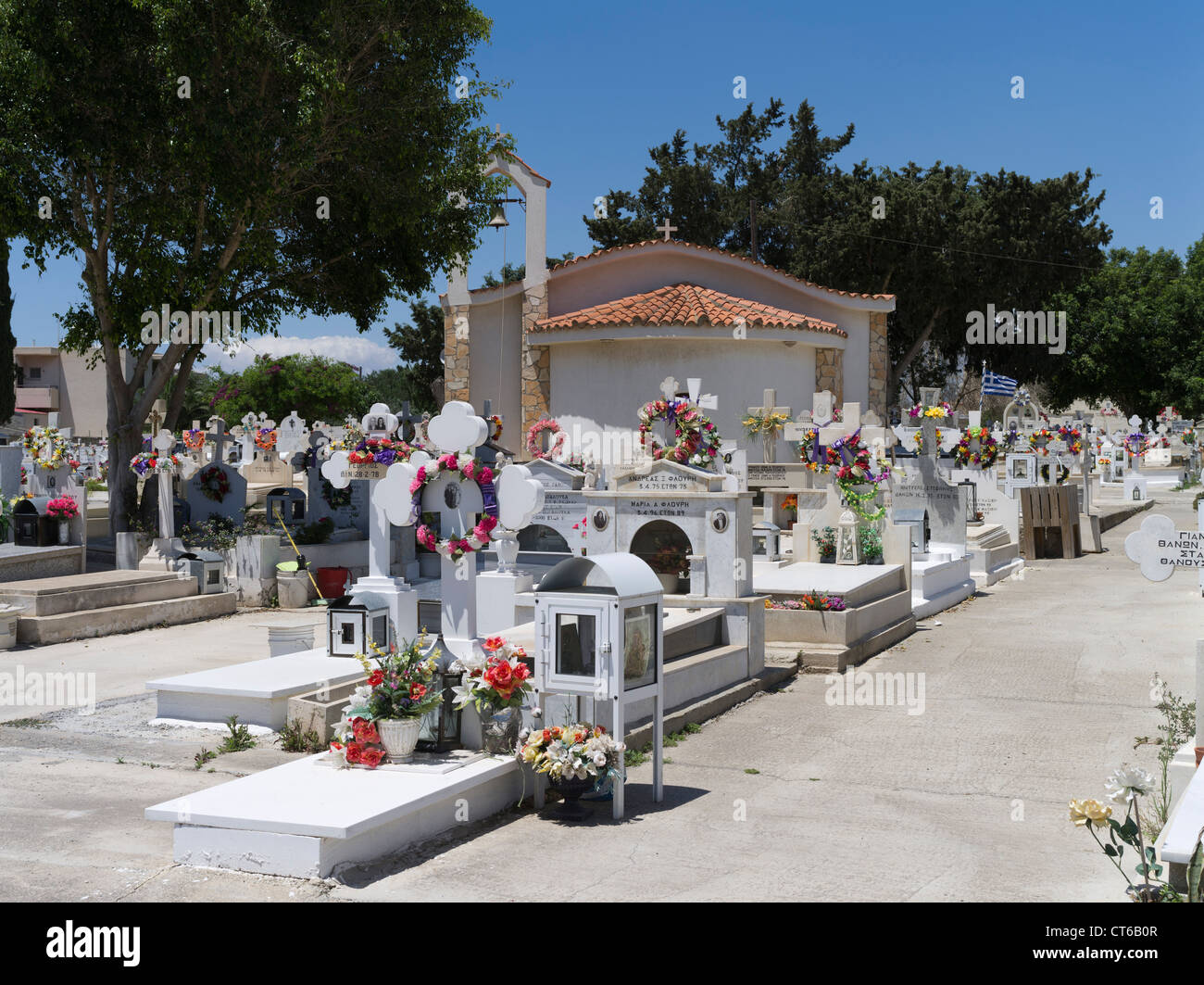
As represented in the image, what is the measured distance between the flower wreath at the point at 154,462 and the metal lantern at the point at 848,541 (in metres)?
10.2

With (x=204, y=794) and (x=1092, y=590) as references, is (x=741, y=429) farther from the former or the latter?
(x=204, y=794)

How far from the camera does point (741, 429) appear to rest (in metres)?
25.1

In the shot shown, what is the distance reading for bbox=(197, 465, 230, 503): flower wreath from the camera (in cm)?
2078

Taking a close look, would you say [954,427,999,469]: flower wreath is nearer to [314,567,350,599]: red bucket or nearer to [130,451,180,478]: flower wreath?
[314,567,350,599]: red bucket

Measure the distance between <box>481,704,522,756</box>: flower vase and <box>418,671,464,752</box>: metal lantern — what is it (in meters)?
0.22

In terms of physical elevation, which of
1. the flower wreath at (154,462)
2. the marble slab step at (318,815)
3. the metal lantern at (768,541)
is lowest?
the marble slab step at (318,815)

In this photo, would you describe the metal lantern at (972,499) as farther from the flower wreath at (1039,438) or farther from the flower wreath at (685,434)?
the flower wreath at (685,434)

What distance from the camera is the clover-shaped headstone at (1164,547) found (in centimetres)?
636

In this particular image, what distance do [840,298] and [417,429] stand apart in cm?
1706

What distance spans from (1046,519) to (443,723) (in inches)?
712

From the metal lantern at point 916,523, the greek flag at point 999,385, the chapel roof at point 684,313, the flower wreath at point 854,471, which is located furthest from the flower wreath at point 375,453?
the greek flag at point 999,385

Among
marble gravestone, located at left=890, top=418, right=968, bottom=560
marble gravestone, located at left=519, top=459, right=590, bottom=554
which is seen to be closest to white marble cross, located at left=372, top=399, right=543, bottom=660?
marble gravestone, located at left=519, top=459, right=590, bottom=554

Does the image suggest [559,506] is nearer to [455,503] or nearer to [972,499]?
[455,503]

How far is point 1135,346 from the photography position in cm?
5216
